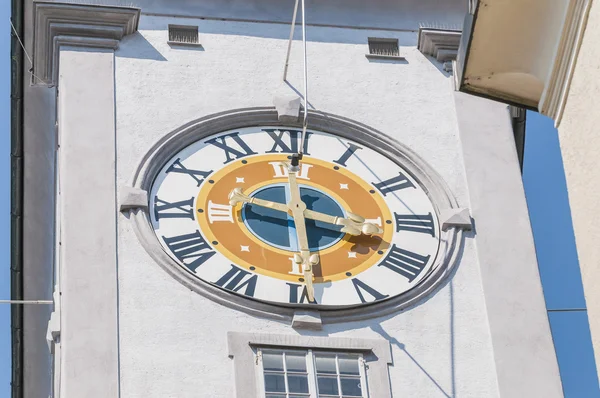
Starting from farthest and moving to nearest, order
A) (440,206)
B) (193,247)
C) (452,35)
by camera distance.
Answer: (452,35) → (440,206) → (193,247)

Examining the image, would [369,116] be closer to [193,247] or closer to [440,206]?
[440,206]

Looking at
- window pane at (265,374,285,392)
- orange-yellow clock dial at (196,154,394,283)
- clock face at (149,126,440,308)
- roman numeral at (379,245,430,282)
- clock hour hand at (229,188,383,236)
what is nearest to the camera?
window pane at (265,374,285,392)

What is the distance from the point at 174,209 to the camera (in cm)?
1352

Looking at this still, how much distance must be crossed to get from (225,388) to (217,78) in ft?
11.4

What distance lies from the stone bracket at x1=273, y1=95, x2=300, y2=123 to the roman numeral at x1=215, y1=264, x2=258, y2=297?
185 cm

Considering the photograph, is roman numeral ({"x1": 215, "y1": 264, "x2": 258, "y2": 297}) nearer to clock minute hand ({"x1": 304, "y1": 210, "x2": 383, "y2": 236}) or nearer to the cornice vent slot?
clock minute hand ({"x1": 304, "y1": 210, "x2": 383, "y2": 236})

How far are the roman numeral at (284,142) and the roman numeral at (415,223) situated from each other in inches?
40.3

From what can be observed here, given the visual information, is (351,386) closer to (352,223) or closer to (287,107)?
(352,223)

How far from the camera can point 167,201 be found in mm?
13586

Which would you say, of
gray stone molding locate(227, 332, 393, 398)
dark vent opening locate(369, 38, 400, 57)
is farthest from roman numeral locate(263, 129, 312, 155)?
gray stone molding locate(227, 332, 393, 398)

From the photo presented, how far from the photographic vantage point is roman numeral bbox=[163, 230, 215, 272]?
1316 centimetres

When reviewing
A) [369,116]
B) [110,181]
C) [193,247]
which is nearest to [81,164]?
[110,181]

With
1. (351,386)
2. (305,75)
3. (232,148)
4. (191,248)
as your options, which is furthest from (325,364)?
(305,75)

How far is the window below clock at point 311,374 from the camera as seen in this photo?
40.3 ft
